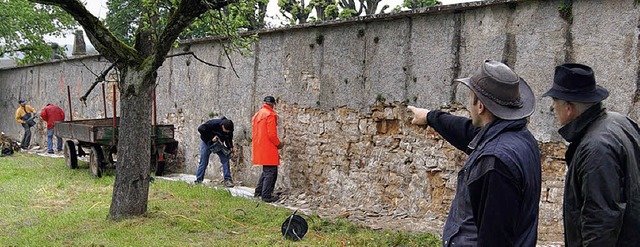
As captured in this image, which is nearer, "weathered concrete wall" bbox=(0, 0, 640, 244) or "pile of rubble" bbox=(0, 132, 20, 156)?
"weathered concrete wall" bbox=(0, 0, 640, 244)

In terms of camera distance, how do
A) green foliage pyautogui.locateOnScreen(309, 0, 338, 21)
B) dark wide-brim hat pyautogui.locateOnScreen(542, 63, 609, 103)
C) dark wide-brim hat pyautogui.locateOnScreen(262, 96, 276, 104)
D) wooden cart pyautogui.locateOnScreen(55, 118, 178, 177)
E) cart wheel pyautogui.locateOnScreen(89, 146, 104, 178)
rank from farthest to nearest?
green foliage pyautogui.locateOnScreen(309, 0, 338, 21)
cart wheel pyautogui.locateOnScreen(89, 146, 104, 178)
wooden cart pyautogui.locateOnScreen(55, 118, 178, 177)
dark wide-brim hat pyautogui.locateOnScreen(262, 96, 276, 104)
dark wide-brim hat pyautogui.locateOnScreen(542, 63, 609, 103)

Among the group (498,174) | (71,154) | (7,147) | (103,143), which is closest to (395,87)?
(498,174)

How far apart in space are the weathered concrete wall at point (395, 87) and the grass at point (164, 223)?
1055 mm

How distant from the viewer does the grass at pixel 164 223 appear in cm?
653

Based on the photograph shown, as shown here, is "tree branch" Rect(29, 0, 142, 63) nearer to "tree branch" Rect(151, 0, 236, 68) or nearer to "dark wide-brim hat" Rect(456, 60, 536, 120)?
"tree branch" Rect(151, 0, 236, 68)

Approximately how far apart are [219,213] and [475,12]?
13.9ft

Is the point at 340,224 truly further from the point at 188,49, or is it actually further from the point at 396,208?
the point at 188,49

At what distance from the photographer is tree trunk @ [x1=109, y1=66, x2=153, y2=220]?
725 centimetres

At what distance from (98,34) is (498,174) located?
5761 mm

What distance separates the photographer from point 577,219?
311 cm

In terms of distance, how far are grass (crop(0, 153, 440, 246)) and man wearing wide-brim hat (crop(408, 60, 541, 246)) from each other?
367 cm

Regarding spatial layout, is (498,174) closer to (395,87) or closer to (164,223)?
(164,223)

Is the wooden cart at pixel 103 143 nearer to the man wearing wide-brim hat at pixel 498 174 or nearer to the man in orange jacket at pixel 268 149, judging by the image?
the man in orange jacket at pixel 268 149

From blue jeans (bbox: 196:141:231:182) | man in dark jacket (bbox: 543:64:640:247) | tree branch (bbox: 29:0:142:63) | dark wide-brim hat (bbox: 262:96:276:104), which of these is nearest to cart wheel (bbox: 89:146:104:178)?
blue jeans (bbox: 196:141:231:182)
